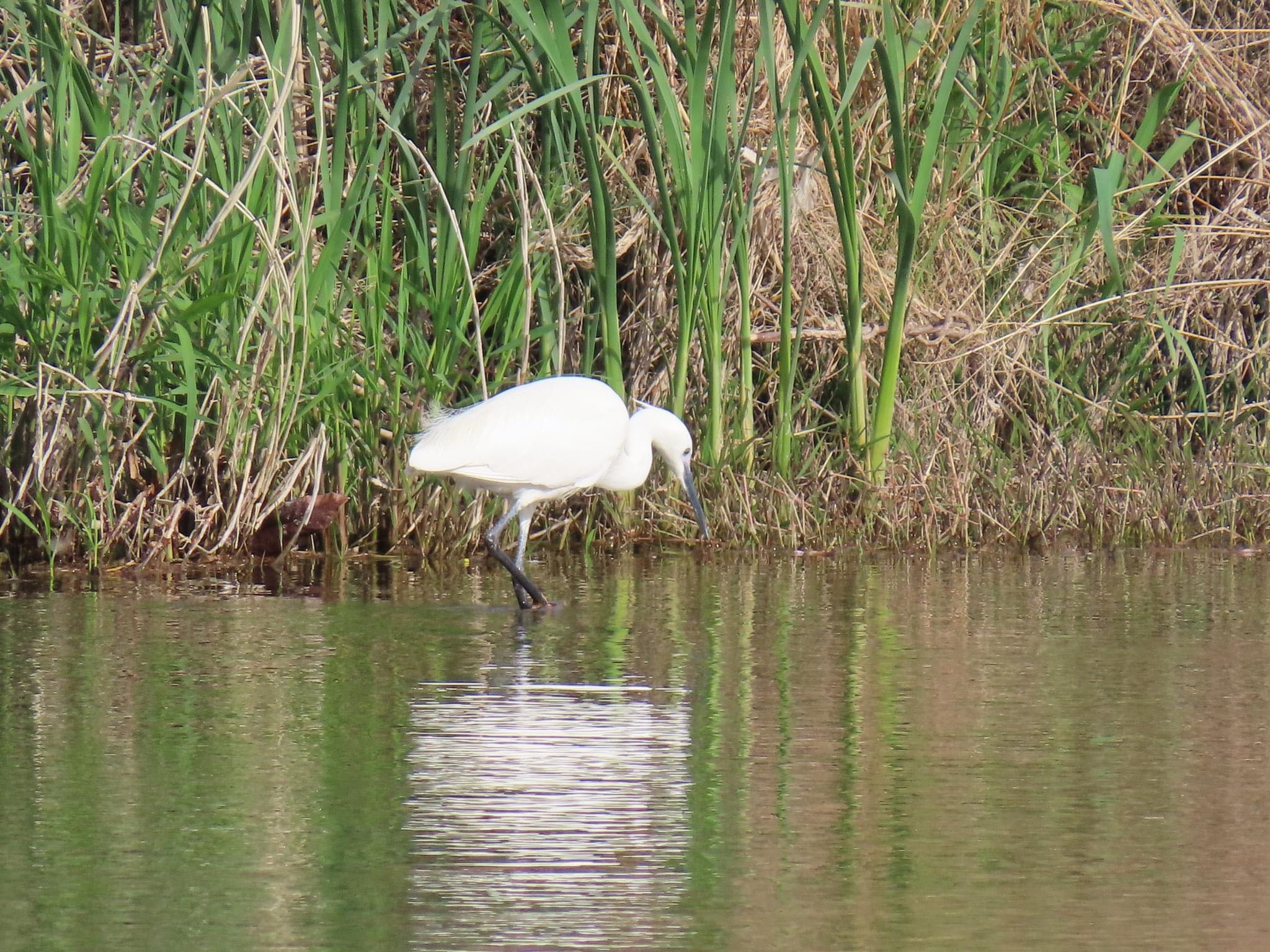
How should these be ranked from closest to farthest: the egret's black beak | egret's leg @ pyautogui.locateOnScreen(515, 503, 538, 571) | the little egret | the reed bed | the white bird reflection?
the white bird reflection < the little egret < egret's leg @ pyautogui.locateOnScreen(515, 503, 538, 571) < the reed bed < the egret's black beak

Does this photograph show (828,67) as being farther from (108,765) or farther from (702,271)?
(108,765)

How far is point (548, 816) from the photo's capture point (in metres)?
3.47

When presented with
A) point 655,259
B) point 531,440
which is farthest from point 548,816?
point 655,259

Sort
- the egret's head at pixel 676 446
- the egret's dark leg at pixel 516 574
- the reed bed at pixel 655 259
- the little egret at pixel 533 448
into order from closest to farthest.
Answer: the egret's dark leg at pixel 516 574, the little egret at pixel 533 448, the reed bed at pixel 655 259, the egret's head at pixel 676 446

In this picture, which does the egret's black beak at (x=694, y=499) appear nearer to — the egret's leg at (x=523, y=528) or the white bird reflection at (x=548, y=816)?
the egret's leg at (x=523, y=528)

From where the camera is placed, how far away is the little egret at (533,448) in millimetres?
6266

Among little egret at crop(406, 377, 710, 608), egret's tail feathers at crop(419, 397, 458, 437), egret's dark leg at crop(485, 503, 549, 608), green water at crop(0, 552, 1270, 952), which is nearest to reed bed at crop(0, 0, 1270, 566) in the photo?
egret's tail feathers at crop(419, 397, 458, 437)

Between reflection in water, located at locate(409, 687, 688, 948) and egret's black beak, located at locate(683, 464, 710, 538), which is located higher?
egret's black beak, located at locate(683, 464, 710, 538)

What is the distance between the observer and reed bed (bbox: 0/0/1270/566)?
657cm

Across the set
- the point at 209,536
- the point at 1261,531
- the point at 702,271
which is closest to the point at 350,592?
the point at 209,536

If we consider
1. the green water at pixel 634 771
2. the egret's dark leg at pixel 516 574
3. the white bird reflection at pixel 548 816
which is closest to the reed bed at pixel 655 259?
the egret's dark leg at pixel 516 574

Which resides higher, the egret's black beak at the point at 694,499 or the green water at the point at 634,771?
the egret's black beak at the point at 694,499

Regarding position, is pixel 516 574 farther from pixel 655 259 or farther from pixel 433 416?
pixel 655 259

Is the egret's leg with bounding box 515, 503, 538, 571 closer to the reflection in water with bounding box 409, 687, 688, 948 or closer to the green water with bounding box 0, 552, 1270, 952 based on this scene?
the green water with bounding box 0, 552, 1270, 952
